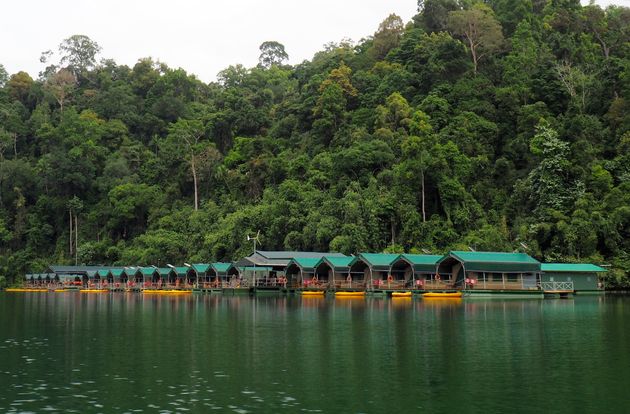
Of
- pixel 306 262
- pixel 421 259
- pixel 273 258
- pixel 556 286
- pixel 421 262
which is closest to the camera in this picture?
pixel 556 286

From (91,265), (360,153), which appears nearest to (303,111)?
(360,153)

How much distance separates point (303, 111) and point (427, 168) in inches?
1247

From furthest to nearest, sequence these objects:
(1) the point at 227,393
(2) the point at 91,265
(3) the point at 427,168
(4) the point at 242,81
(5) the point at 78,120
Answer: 1. (4) the point at 242,81
2. (5) the point at 78,120
3. (2) the point at 91,265
4. (3) the point at 427,168
5. (1) the point at 227,393

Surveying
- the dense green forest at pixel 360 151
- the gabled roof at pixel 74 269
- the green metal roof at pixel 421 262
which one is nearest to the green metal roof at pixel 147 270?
the dense green forest at pixel 360 151

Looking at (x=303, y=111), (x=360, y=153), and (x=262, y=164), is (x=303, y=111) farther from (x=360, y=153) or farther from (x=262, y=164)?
(x=360, y=153)

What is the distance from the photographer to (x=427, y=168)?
67000 millimetres

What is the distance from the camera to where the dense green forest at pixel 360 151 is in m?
64.8

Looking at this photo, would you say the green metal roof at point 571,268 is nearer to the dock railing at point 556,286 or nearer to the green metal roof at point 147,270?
the dock railing at point 556,286

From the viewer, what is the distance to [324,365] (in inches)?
798

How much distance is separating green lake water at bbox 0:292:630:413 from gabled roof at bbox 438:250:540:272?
53.4 ft

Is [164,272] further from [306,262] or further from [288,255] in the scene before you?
[306,262]

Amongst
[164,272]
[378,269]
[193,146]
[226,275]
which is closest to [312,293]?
[378,269]

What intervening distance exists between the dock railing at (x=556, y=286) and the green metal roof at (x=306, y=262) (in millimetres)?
19997

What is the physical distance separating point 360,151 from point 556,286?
28.1 meters
